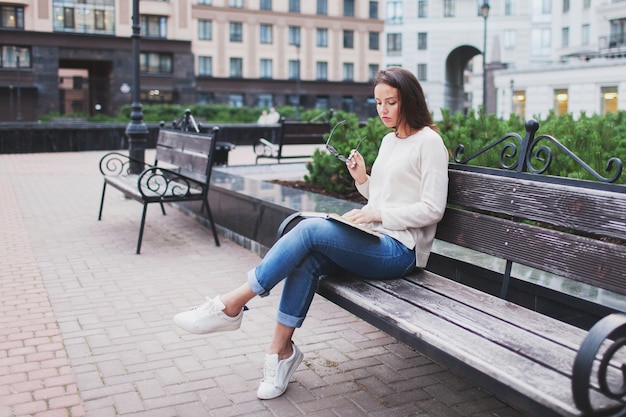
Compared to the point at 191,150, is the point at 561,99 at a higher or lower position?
higher

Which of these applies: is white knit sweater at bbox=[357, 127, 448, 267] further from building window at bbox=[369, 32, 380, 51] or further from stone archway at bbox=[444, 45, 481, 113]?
stone archway at bbox=[444, 45, 481, 113]

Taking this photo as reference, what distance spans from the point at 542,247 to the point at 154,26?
51.2 m

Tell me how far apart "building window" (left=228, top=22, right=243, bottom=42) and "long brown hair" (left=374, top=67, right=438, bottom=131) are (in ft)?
185

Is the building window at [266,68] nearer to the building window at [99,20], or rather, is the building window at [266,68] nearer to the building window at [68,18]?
the building window at [99,20]

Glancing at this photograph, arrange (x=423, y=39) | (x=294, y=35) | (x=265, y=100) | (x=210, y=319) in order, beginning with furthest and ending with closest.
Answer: (x=423, y=39)
(x=294, y=35)
(x=265, y=100)
(x=210, y=319)

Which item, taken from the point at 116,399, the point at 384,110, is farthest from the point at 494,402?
the point at 116,399

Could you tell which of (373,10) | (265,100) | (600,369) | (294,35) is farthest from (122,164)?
(373,10)

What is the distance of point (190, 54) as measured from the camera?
171 ft

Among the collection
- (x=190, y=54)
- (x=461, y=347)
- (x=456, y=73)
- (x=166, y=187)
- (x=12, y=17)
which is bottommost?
(x=461, y=347)

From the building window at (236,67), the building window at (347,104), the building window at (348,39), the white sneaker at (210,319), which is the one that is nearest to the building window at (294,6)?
the building window at (348,39)

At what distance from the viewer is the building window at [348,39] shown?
6309 cm

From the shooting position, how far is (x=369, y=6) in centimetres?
6481

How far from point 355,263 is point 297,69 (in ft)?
189

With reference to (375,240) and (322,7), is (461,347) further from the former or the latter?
(322,7)
